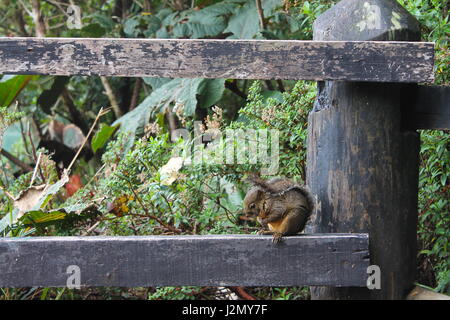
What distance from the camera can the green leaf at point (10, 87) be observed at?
4.33 metres

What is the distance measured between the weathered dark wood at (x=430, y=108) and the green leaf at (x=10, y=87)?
3133mm

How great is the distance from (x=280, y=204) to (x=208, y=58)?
1.95ft

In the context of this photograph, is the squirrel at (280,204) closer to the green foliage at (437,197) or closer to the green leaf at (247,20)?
the green foliage at (437,197)

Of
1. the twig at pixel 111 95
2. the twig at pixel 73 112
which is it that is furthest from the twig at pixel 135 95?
the twig at pixel 73 112

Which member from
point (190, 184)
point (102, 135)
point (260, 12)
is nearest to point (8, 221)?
point (190, 184)

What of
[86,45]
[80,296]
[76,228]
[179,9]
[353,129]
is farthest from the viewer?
[179,9]

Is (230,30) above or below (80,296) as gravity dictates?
above

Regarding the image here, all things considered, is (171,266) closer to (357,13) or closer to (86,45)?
(86,45)

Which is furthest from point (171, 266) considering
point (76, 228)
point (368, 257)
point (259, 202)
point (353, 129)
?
point (76, 228)

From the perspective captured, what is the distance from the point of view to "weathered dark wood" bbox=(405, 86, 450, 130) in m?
1.99

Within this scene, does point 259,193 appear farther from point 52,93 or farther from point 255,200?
point 52,93

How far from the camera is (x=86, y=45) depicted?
1.78m

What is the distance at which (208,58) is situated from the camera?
177 centimetres
